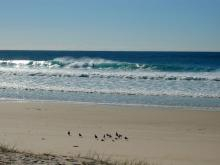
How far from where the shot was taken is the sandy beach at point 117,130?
7.97 meters

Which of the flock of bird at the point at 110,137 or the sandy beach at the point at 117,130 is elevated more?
the flock of bird at the point at 110,137

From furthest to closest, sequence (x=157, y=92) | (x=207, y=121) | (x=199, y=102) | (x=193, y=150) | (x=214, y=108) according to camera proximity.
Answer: (x=157, y=92) → (x=199, y=102) → (x=214, y=108) → (x=207, y=121) → (x=193, y=150)

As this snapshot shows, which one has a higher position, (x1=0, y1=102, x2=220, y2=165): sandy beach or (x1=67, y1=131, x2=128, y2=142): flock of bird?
(x1=67, y1=131, x2=128, y2=142): flock of bird

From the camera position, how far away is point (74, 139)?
29.6 ft

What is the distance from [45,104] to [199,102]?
16.2 ft

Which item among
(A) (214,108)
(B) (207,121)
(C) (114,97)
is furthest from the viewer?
(C) (114,97)

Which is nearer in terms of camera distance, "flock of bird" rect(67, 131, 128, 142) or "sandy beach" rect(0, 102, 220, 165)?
"sandy beach" rect(0, 102, 220, 165)

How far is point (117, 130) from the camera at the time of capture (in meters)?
10.3

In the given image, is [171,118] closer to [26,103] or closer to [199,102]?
[199,102]

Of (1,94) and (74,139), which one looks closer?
(74,139)

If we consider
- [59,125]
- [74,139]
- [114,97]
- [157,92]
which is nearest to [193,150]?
[74,139]

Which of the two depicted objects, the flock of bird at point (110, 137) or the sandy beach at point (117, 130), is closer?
the sandy beach at point (117, 130)

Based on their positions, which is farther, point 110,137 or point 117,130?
point 117,130

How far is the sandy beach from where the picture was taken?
797cm
